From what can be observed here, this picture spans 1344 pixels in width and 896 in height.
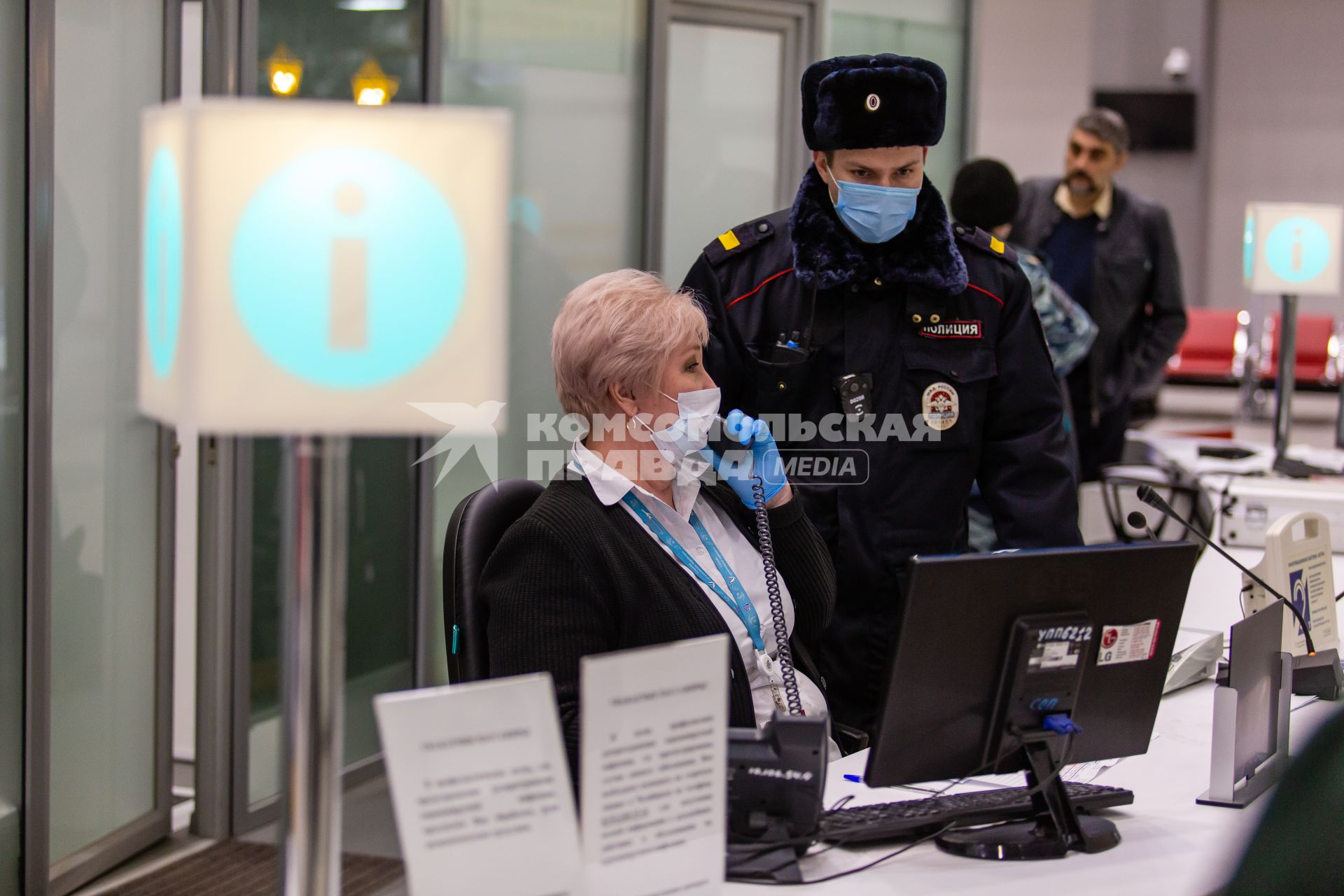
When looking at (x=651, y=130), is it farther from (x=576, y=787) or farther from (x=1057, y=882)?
(x=1057, y=882)

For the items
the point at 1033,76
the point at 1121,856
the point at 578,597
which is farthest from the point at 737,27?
the point at 1033,76

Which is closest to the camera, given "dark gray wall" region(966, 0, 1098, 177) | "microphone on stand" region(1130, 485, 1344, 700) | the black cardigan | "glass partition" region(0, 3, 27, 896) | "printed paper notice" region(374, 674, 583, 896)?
"printed paper notice" region(374, 674, 583, 896)

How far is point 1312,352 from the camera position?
8039 mm

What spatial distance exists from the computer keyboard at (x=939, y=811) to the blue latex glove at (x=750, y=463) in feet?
1.76

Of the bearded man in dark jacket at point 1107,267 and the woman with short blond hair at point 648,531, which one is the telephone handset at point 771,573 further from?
the bearded man in dark jacket at point 1107,267

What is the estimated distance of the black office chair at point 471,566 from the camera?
190 centimetres

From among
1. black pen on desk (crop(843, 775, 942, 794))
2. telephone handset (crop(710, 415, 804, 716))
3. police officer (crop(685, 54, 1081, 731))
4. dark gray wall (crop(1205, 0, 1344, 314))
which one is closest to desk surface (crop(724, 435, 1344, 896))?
black pen on desk (crop(843, 775, 942, 794))

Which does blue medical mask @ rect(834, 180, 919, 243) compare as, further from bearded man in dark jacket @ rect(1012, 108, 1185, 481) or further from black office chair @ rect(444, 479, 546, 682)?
bearded man in dark jacket @ rect(1012, 108, 1185, 481)

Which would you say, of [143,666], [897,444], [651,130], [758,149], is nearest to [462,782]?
[897,444]

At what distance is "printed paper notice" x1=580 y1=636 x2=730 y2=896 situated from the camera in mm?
1216

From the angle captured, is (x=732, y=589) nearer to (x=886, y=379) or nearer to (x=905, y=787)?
(x=905, y=787)

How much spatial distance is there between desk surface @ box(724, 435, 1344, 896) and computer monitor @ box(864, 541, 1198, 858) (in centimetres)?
4

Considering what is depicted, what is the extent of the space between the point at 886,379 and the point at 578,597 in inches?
31.7

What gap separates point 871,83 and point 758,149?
2446 millimetres
